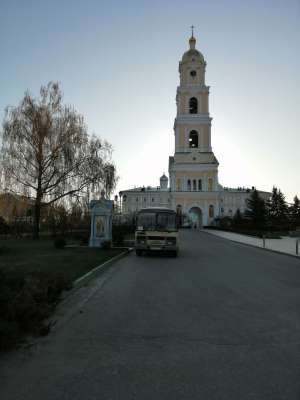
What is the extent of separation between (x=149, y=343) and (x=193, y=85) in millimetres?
77291

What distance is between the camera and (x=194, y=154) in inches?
2908

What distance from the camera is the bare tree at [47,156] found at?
25062 mm

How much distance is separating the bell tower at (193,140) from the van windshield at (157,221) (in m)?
55.2

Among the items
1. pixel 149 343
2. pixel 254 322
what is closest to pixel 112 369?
pixel 149 343

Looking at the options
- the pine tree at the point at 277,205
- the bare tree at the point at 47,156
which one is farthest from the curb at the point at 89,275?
the pine tree at the point at 277,205

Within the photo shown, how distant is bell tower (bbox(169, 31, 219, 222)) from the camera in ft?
239

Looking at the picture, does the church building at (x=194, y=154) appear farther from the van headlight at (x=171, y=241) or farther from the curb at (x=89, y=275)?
the curb at (x=89, y=275)

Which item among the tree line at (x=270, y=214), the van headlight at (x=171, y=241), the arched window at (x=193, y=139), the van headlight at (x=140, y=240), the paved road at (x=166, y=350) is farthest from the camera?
the arched window at (x=193, y=139)

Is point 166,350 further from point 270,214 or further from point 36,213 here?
point 270,214

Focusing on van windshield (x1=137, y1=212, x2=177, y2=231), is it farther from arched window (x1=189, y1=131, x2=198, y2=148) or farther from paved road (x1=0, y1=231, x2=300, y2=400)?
arched window (x1=189, y1=131, x2=198, y2=148)

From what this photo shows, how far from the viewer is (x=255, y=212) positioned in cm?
5706

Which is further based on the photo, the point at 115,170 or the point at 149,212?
the point at 115,170

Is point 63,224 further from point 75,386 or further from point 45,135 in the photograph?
point 75,386

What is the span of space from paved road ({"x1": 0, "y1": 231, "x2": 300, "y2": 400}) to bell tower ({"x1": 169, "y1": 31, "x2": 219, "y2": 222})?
215ft
